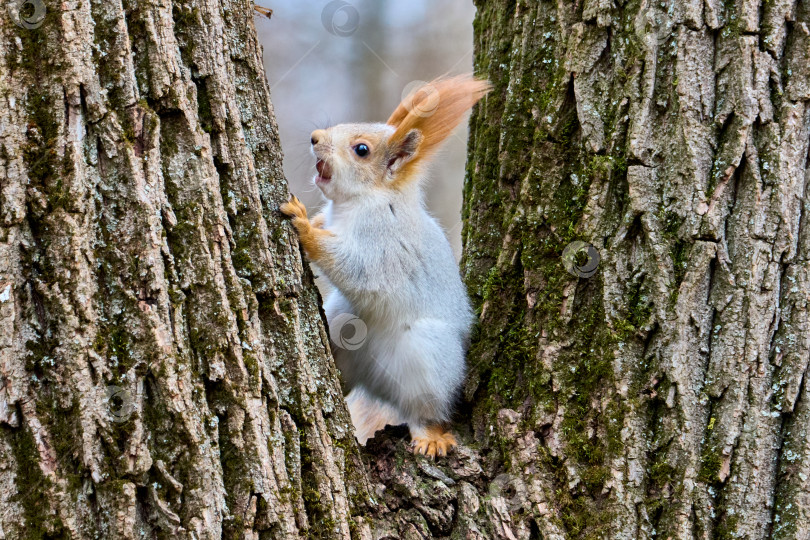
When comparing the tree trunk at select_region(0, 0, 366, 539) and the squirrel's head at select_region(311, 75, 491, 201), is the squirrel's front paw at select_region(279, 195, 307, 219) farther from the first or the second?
the squirrel's head at select_region(311, 75, 491, 201)

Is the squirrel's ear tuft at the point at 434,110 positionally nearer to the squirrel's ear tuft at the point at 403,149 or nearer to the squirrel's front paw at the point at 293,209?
the squirrel's ear tuft at the point at 403,149

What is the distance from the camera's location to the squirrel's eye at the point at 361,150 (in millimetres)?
3193

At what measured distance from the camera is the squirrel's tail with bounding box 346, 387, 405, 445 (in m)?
3.21

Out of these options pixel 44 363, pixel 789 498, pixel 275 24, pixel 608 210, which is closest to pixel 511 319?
pixel 608 210

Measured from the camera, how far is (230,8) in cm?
196

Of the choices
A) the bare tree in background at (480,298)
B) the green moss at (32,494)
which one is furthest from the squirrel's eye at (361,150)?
the green moss at (32,494)

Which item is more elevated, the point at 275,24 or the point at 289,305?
the point at 275,24

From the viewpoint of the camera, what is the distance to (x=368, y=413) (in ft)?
11.1

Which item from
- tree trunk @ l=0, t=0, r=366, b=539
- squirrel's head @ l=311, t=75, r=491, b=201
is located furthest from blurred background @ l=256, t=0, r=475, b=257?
tree trunk @ l=0, t=0, r=366, b=539

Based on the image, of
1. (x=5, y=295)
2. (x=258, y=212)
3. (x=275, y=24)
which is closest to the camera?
(x=5, y=295)

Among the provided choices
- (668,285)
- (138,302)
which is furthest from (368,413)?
(138,302)

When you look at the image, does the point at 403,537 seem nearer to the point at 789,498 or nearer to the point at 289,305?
the point at 289,305

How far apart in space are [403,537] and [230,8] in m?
1.54

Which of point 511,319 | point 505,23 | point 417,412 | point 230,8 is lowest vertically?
point 417,412
